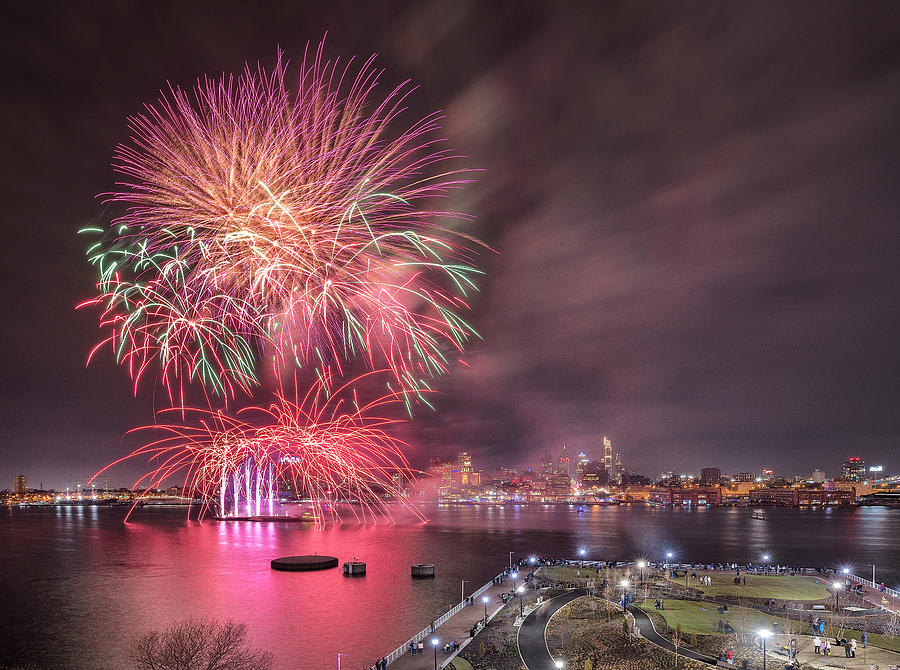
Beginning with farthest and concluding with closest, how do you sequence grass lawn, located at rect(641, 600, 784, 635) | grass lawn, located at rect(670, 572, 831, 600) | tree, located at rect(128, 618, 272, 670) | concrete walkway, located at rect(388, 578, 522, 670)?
grass lawn, located at rect(670, 572, 831, 600) → grass lawn, located at rect(641, 600, 784, 635) → concrete walkway, located at rect(388, 578, 522, 670) → tree, located at rect(128, 618, 272, 670)

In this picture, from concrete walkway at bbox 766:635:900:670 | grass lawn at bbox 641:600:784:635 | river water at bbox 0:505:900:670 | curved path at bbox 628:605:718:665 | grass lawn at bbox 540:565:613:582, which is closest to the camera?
concrete walkway at bbox 766:635:900:670

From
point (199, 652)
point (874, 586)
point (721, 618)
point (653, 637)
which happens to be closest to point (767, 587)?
point (874, 586)

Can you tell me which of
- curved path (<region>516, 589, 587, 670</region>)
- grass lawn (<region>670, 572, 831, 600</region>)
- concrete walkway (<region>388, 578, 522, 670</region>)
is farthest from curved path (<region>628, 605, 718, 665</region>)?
grass lawn (<region>670, 572, 831, 600</region>)

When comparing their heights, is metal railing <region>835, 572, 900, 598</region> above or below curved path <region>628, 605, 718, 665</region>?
below

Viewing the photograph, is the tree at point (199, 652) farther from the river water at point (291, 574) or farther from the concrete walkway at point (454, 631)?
the concrete walkway at point (454, 631)

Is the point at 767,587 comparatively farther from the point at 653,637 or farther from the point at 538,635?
the point at 538,635

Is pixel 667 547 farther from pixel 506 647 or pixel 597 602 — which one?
pixel 506 647

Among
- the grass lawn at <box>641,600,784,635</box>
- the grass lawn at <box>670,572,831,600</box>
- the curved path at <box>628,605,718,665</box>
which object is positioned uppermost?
the curved path at <box>628,605,718,665</box>

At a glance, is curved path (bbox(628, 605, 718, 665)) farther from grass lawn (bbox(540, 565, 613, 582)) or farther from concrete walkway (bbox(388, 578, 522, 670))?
grass lawn (bbox(540, 565, 613, 582))

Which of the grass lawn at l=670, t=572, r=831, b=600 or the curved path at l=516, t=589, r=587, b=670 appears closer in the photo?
the curved path at l=516, t=589, r=587, b=670
